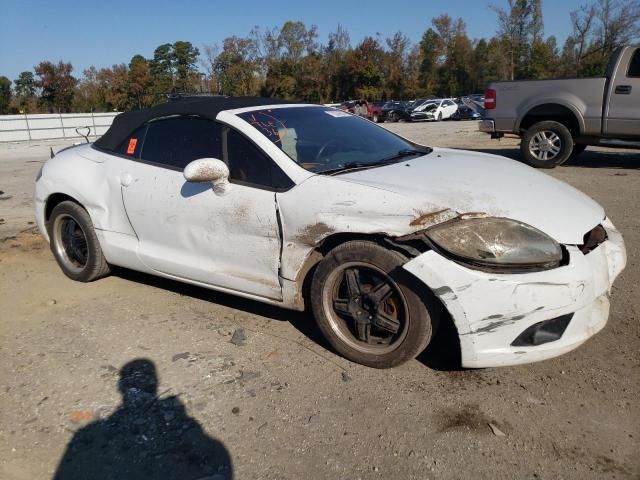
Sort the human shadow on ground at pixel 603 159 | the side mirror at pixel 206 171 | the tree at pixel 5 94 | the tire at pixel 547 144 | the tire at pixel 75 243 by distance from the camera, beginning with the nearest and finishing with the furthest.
A: the side mirror at pixel 206 171, the tire at pixel 75 243, the tire at pixel 547 144, the human shadow on ground at pixel 603 159, the tree at pixel 5 94

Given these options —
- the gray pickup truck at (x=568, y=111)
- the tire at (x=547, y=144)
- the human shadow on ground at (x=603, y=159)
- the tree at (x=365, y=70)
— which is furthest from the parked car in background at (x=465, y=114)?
the tree at (x=365, y=70)

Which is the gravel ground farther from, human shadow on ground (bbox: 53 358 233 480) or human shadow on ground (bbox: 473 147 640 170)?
human shadow on ground (bbox: 473 147 640 170)

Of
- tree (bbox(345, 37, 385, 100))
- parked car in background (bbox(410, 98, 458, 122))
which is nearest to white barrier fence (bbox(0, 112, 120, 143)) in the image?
parked car in background (bbox(410, 98, 458, 122))

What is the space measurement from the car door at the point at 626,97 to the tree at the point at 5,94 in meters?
60.2

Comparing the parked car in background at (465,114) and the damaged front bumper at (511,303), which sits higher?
the parked car in background at (465,114)

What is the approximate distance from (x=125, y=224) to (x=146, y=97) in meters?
59.5

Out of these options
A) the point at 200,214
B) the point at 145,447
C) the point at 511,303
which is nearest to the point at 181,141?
the point at 200,214

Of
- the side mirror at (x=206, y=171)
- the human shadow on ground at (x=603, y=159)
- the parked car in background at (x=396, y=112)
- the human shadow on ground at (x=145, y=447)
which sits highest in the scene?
the parked car in background at (x=396, y=112)

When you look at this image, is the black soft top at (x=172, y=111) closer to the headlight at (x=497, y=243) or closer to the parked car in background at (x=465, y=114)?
the headlight at (x=497, y=243)

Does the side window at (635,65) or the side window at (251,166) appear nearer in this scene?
the side window at (251,166)

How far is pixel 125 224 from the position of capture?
401 centimetres

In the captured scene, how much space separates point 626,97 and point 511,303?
26.2 feet

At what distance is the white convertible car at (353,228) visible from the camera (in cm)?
266

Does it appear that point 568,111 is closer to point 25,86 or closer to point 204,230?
point 204,230
